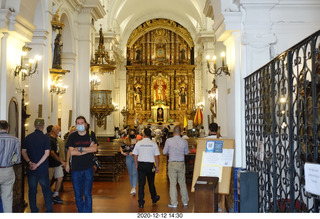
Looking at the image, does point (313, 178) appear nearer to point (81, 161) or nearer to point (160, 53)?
point (81, 161)

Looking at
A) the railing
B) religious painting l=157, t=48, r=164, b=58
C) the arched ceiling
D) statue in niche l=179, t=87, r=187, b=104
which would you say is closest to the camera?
the railing

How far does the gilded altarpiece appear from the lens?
35.0 metres

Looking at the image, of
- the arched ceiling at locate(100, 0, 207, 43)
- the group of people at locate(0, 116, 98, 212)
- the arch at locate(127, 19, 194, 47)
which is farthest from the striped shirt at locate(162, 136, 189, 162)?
the arch at locate(127, 19, 194, 47)

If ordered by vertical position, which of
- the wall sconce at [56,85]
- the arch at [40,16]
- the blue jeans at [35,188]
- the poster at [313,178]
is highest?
the arch at [40,16]

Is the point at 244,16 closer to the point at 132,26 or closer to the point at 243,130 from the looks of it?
the point at 243,130

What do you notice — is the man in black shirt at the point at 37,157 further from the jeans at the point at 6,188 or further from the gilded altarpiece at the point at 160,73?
the gilded altarpiece at the point at 160,73

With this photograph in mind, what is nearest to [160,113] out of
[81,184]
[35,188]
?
[35,188]

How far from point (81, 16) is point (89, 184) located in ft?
36.4

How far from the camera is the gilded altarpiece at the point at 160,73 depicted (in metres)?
35.0

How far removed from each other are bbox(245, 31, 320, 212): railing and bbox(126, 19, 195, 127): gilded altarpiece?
27983 millimetres

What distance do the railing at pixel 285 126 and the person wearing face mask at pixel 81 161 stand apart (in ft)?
8.98

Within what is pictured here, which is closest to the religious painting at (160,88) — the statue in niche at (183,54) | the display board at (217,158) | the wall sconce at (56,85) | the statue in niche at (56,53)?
the statue in niche at (183,54)

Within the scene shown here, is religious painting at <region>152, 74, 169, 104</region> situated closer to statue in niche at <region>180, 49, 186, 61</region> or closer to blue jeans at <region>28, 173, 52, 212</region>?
statue in niche at <region>180, 49, 186, 61</region>

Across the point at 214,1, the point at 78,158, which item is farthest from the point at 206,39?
the point at 78,158
